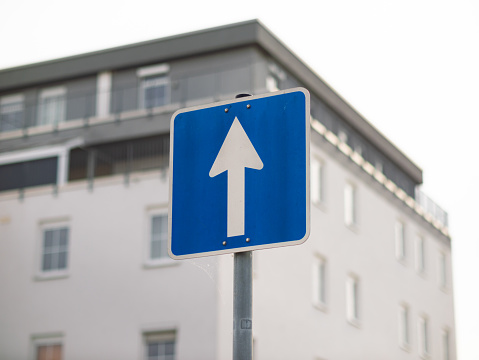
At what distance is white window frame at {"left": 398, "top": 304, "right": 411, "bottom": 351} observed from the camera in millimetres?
43225

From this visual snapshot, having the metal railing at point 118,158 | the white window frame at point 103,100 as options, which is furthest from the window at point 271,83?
the white window frame at point 103,100

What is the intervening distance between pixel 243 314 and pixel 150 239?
28.4 metres

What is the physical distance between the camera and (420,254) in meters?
46.7

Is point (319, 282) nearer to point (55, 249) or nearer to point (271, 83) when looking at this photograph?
point (271, 83)

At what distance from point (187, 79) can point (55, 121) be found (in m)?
5.55

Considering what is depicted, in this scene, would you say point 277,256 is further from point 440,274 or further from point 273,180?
point 273,180

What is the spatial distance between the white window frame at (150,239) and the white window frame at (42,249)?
9.39 ft

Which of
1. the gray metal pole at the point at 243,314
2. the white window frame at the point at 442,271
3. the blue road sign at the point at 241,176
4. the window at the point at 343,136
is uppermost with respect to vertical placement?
the window at the point at 343,136

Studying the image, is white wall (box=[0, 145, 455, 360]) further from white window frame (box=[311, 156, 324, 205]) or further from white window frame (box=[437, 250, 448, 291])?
white window frame (box=[437, 250, 448, 291])

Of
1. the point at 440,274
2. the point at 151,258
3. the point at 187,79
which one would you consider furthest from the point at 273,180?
the point at 440,274

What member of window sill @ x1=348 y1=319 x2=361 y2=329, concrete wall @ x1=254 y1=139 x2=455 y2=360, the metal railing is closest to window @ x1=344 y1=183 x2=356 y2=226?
concrete wall @ x1=254 y1=139 x2=455 y2=360

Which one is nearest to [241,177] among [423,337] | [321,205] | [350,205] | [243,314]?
[243,314]

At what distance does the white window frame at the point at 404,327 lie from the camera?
4322 centimetres

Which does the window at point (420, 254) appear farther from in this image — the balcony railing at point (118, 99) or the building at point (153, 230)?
the balcony railing at point (118, 99)
